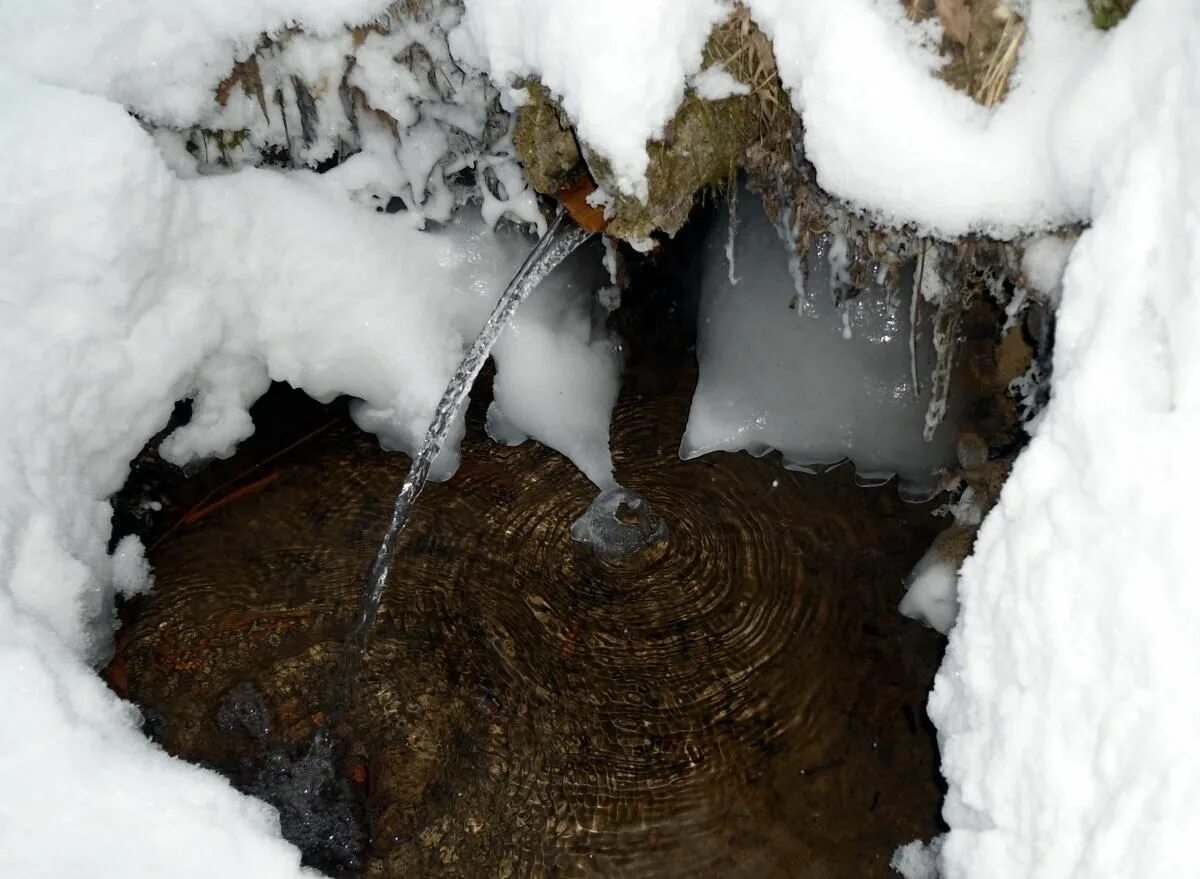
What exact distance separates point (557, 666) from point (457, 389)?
3.25 ft

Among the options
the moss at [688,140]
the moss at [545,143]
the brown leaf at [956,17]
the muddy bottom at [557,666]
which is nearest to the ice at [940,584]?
the muddy bottom at [557,666]

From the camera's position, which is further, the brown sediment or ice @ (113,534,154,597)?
ice @ (113,534,154,597)

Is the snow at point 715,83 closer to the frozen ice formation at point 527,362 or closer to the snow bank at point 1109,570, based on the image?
the snow bank at point 1109,570

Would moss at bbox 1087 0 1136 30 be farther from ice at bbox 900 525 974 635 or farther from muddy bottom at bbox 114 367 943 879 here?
muddy bottom at bbox 114 367 943 879

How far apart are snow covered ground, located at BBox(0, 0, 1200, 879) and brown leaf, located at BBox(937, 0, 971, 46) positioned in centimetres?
8

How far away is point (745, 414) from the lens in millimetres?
3570

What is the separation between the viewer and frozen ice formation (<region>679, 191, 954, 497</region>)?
3363 millimetres

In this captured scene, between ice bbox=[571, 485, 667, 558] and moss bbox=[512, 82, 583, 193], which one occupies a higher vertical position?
moss bbox=[512, 82, 583, 193]

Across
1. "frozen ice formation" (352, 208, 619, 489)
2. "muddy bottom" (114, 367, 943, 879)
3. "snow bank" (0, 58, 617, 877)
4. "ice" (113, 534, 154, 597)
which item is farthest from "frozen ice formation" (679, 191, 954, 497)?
"ice" (113, 534, 154, 597)

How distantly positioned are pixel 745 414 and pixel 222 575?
2.01 meters

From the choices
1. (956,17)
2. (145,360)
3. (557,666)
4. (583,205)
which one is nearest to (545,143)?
(583,205)

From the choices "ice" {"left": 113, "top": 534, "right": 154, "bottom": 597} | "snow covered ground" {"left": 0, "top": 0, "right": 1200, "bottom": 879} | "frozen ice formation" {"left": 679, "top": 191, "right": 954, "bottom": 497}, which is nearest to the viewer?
"snow covered ground" {"left": 0, "top": 0, "right": 1200, "bottom": 879}

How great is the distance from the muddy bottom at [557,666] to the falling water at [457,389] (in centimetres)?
7

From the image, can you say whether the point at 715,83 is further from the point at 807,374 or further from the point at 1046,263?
the point at 807,374
